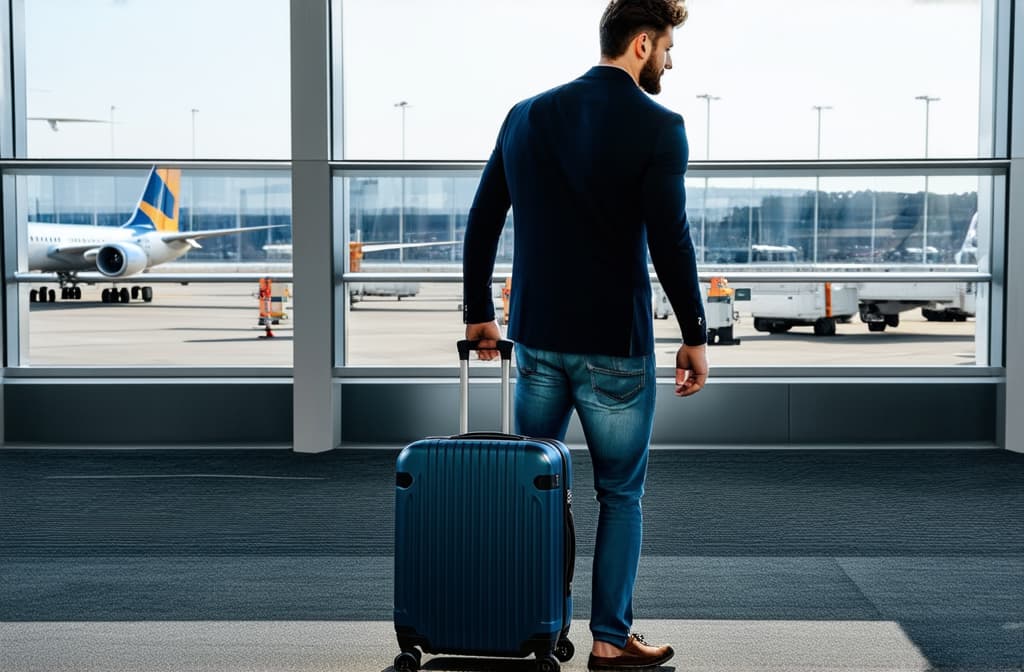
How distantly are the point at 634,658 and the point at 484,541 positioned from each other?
54 cm

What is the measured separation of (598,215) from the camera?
104 inches

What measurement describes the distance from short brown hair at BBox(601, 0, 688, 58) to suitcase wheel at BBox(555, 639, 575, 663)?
1.42m

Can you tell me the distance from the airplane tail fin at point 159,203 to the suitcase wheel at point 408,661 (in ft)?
12.9

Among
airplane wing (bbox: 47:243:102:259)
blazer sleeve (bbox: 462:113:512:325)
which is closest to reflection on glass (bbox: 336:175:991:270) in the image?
airplane wing (bbox: 47:243:102:259)

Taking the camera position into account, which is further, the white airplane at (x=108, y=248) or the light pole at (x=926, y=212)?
the light pole at (x=926, y=212)

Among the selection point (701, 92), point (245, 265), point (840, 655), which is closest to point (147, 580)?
point (840, 655)

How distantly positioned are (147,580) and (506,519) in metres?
1.76

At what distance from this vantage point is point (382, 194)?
22.9 feet

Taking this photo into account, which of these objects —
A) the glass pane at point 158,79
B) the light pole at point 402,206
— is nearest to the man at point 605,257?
the light pole at point 402,206

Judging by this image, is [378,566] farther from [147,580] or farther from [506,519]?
[506,519]

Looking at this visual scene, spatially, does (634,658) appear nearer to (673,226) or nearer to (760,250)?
(673,226)

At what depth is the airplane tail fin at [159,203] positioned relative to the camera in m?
6.91

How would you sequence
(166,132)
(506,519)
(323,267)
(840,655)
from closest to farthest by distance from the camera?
(506,519)
(840,655)
(323,267)
(166,132)

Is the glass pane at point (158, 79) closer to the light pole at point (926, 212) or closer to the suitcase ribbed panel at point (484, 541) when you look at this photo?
the light pole at point (926, 212)
